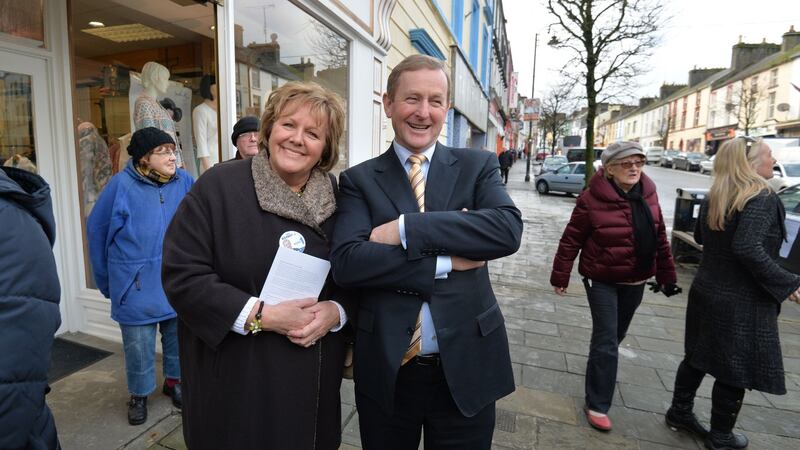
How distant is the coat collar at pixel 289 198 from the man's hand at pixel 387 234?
0.18 metres

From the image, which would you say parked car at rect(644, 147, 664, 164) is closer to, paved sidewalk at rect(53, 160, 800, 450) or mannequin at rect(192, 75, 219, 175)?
paved sidewalk at rect(53, 160, 800, 450)

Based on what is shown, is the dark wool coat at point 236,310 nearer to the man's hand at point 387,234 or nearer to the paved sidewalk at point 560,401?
the man's hand at point 387,234

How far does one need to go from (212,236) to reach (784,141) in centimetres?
2750

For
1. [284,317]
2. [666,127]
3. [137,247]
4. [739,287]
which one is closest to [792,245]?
[739,287]

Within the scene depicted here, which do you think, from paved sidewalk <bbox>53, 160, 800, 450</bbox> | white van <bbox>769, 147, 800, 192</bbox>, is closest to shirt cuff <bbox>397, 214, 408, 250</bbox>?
paved sidewalk <bbox>53, 160, 800, 450</bbox>

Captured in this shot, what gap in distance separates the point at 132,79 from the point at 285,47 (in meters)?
1.50

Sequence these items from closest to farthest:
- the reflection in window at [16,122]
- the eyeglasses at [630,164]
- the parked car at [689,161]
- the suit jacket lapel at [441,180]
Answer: the suit jacket lapel at [441,180]
the eyeglasses at [630,164]
the reflection in window at [16,122]
the parked car at [689,161]

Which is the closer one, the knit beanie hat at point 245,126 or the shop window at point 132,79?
the knit beanie hat at point 245,126

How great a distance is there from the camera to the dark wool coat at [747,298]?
8.15 ft

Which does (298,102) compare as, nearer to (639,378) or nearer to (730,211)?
(730,211)

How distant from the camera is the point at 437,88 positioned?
1.60 m

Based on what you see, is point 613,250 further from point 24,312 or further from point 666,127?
point 666,127

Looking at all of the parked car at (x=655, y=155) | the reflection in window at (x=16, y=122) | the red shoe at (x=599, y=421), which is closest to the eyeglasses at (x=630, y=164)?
the red shoe at (x=599, y=421)

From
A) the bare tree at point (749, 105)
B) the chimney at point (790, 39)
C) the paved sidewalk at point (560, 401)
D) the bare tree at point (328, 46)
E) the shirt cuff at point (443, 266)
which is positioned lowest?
the paved sidewalk at point (560, 401)
